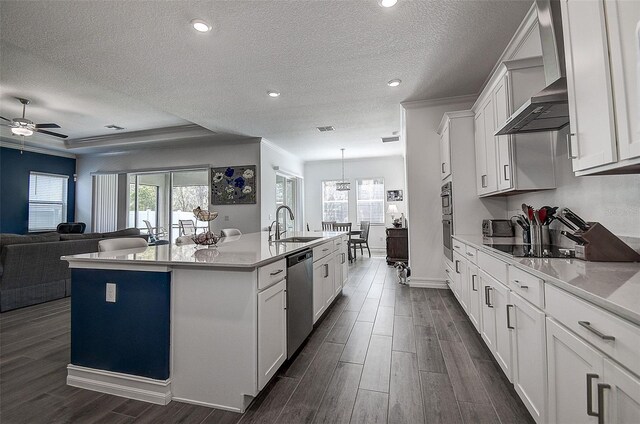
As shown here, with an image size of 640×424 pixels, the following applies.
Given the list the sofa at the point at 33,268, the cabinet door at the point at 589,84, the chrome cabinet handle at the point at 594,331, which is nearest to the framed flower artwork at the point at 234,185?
the sofa at the point at 33,268

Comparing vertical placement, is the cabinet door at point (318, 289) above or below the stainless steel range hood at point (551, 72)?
below

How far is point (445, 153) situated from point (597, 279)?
9.72 ft

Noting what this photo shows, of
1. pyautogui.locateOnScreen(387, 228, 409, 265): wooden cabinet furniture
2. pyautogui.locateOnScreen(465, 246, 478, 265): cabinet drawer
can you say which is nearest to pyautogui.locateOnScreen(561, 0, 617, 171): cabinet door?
pyautogui.locateOnScreen(465, 246, 478, 265): cabinet drawer

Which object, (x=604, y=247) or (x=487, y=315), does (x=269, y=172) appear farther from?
(x=604, y=247)

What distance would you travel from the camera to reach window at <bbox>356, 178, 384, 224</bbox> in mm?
8438

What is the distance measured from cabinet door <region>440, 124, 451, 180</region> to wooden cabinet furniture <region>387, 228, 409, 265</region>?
2107mm

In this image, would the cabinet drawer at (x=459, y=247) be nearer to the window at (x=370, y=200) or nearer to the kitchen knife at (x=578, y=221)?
the kitchen knife at (x=578, y=221)

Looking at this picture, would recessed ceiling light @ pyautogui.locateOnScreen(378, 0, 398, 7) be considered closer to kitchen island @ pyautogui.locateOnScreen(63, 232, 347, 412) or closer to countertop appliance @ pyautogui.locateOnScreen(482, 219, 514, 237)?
kitchen island @ pyautogui.locateOnScreen(63, 232, 347, 412)

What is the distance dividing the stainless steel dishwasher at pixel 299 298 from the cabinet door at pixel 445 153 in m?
2.29

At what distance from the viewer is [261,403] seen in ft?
5.37

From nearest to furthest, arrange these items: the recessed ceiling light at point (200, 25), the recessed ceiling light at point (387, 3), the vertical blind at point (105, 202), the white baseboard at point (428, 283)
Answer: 1. the recessed ceiling light at point (387, 3)
2. the recessed ceiling light at point (200, 25)
3. the white baseboard at point (428, 283)
4. the vertical blind at point (105, 202)

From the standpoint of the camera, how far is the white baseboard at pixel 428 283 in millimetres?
4062

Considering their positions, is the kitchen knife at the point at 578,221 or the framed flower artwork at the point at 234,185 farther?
the framed flower artwork at the point at 234,185

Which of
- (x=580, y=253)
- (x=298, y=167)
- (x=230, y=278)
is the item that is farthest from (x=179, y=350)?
(x=298, y=167)
